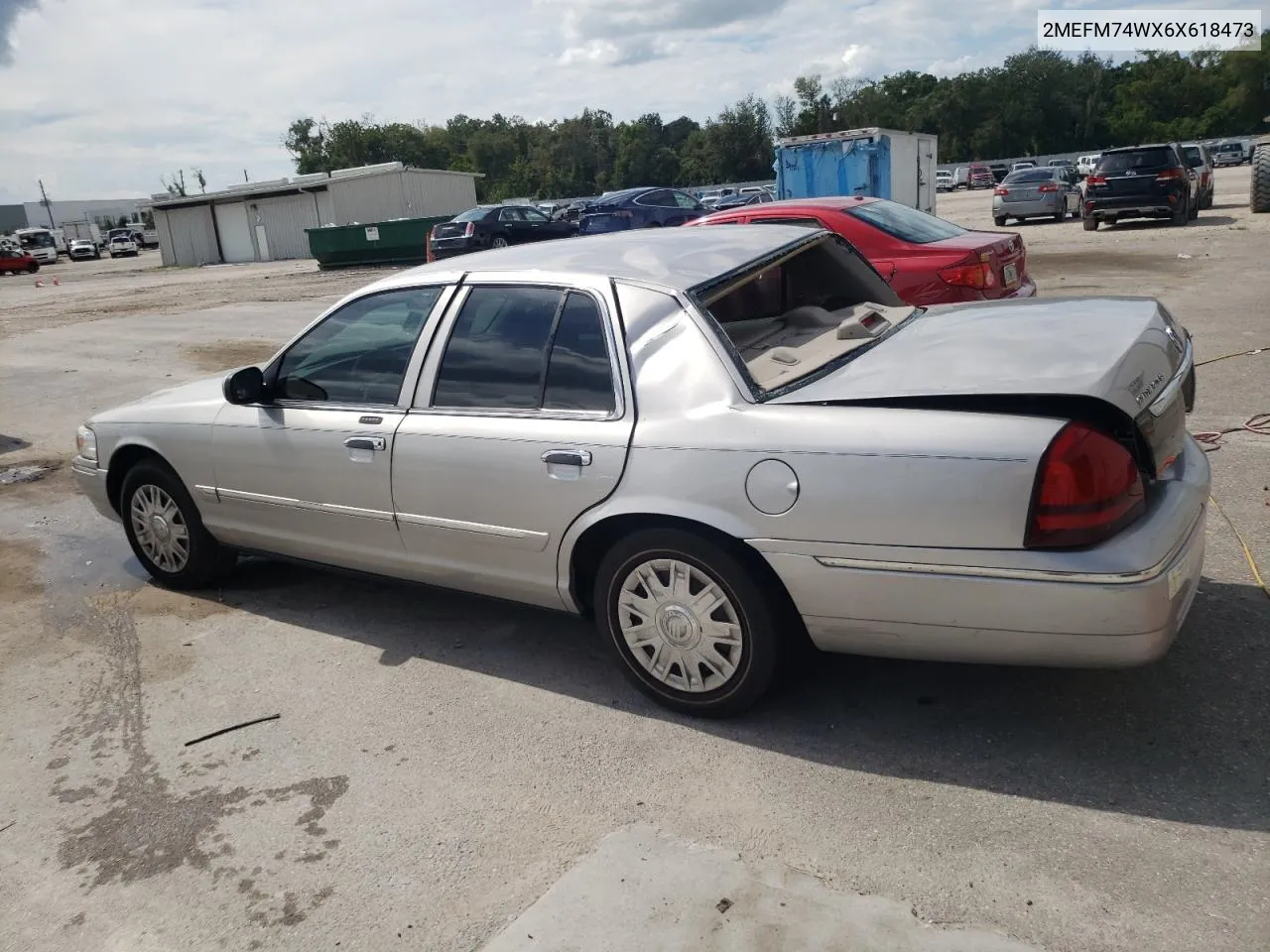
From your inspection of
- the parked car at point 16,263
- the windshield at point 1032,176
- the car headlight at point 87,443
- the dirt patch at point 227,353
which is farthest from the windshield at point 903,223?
the parked car at point 16,263

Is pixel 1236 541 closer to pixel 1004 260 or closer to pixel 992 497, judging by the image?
pixel 992 497

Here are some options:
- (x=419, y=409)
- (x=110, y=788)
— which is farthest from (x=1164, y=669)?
(x=110, y=788)

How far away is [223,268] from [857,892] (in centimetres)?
4358

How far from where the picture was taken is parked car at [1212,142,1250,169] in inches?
2240

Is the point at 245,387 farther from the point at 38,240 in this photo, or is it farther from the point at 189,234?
the point at 38,240

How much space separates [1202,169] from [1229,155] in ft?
131

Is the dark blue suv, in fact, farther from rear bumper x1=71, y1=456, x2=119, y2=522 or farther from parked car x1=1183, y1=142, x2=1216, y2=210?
rear bumper x1=71, y1=456, x2=119, y2=522

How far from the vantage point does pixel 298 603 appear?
16.5ft

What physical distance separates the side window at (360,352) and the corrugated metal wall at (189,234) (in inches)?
1907

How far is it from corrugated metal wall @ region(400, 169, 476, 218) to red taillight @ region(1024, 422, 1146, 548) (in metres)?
43.8

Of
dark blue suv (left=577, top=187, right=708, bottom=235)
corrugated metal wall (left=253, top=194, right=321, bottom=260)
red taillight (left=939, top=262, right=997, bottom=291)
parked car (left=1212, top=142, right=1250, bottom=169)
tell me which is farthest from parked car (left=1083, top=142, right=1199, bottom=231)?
parked car (left=1212, top=142, right=1250, bottom=169)

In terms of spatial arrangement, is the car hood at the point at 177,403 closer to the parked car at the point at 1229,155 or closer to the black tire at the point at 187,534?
the black tire at the point at 187,534

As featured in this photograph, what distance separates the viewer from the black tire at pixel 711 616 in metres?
3.26

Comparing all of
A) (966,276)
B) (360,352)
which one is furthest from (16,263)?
(360,352)
